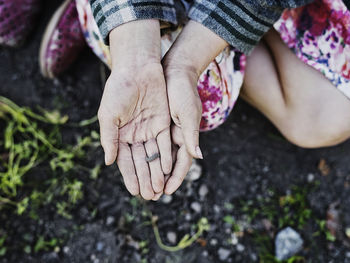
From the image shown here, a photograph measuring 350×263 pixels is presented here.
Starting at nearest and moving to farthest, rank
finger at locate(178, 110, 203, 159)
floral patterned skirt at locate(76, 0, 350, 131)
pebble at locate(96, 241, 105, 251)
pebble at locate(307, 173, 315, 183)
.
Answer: finger at locate(178, 110, 203, 159), floral patterned skirt at locate(76, 0, 350, 131), pebble at locate(96, 241, 105, 251), pebble at locate(307, 173, 315, 183)

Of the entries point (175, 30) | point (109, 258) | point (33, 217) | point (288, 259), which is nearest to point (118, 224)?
point (109, 258)

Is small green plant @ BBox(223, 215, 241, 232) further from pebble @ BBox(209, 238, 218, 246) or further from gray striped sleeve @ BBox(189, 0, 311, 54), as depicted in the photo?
gray striped sleeve @ BBox(189, 0, 311, 54)

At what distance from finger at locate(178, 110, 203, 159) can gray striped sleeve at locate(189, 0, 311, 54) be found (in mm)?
389

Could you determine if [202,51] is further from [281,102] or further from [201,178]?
[201,178]

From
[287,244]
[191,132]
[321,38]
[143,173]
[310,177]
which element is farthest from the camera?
[310,177]

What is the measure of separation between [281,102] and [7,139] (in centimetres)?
150

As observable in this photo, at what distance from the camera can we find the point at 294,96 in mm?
1773

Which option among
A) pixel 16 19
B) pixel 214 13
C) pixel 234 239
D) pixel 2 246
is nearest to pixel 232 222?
pixel 234 239

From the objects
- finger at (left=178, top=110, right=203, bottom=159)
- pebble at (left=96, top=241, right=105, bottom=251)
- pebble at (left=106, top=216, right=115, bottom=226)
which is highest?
finger at (left=178, top=110, right=203, bottom=159)

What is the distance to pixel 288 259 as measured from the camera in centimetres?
184

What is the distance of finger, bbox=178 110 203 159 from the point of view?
1.29 meters

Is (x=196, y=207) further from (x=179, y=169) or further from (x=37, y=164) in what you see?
(x=37, y=164)

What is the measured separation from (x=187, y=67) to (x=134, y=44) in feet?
0.76

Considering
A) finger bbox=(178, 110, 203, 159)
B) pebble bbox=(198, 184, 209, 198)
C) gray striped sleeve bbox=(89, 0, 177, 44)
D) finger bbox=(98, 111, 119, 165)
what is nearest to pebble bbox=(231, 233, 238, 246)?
pebble bbox=(198, 184, 209, 198)
